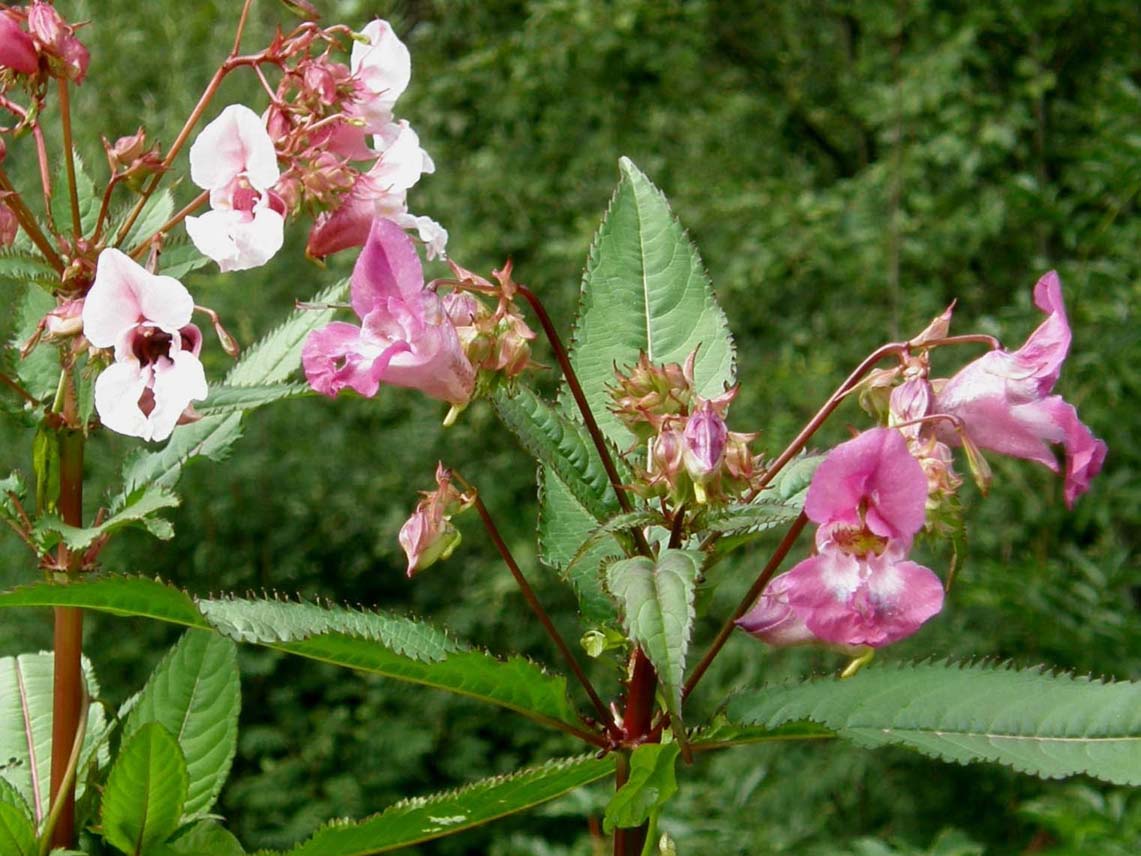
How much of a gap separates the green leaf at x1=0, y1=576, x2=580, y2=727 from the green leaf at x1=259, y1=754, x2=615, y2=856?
0.10 ft

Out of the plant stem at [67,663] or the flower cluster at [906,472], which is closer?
the flower cluster at [906,472]

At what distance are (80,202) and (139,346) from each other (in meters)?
0.17

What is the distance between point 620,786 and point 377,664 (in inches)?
5.2

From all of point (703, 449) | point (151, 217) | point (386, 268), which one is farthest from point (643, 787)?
point (151, 217)

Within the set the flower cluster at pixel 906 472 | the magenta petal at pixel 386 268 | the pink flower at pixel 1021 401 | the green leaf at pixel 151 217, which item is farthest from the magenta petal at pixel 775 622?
the green leaf at pixel 151 217

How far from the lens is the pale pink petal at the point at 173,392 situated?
74 cm

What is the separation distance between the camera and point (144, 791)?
0.76m

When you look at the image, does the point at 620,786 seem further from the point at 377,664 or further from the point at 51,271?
the point at 51,271

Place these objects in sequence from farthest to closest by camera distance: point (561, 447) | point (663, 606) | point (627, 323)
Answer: point (627, 323) < point (561, 447) < point (663, 606)

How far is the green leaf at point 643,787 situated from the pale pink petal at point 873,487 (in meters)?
0.13

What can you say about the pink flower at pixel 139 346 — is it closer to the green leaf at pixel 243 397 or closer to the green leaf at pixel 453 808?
the green leaf at pixel 243 397

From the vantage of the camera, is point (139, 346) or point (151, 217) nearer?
point (139, 346)

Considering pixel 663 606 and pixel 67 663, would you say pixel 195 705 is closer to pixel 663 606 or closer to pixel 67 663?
pixel 67 663

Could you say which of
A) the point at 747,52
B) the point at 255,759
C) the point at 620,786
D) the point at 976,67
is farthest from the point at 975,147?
the point at 620,786
